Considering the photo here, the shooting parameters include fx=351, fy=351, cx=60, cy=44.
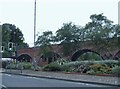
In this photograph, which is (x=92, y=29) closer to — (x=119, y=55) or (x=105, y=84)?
(x=119, y=55)

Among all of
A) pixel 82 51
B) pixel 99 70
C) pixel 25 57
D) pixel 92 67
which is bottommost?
pixel 99 70

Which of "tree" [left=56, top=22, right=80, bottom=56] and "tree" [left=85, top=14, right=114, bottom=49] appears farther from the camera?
"tree" [left=56, top=22, right=80, bottom=56]

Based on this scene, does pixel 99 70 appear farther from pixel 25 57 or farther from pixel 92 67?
pixel 25 57

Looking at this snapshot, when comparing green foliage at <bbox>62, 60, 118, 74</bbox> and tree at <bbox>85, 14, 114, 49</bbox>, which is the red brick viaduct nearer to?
tree at <bbox>85, 14, 114, 49</bbox>

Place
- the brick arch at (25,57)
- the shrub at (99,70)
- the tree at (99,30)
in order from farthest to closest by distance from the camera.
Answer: the brick arch at (25,57)
the tree at (99,30)
the shrub at (99,70)

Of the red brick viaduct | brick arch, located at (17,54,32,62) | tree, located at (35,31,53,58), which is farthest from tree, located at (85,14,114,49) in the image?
brick arch, located at (17,54,32,62)

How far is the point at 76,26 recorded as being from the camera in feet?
172

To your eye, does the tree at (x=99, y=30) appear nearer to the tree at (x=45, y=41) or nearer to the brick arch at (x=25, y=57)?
the tree at (x=45, y=41)

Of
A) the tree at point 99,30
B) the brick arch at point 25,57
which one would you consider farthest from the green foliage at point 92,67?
the brick arch at point 25,57

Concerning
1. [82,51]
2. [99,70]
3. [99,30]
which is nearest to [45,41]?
[82,51]

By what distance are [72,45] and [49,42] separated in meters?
4.41

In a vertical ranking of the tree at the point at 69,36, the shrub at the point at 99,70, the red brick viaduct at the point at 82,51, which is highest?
the tree at the point at 69,36

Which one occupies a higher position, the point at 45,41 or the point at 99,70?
the point at 45,41

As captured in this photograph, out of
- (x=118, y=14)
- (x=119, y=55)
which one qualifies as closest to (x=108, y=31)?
(x=118, y=14)
